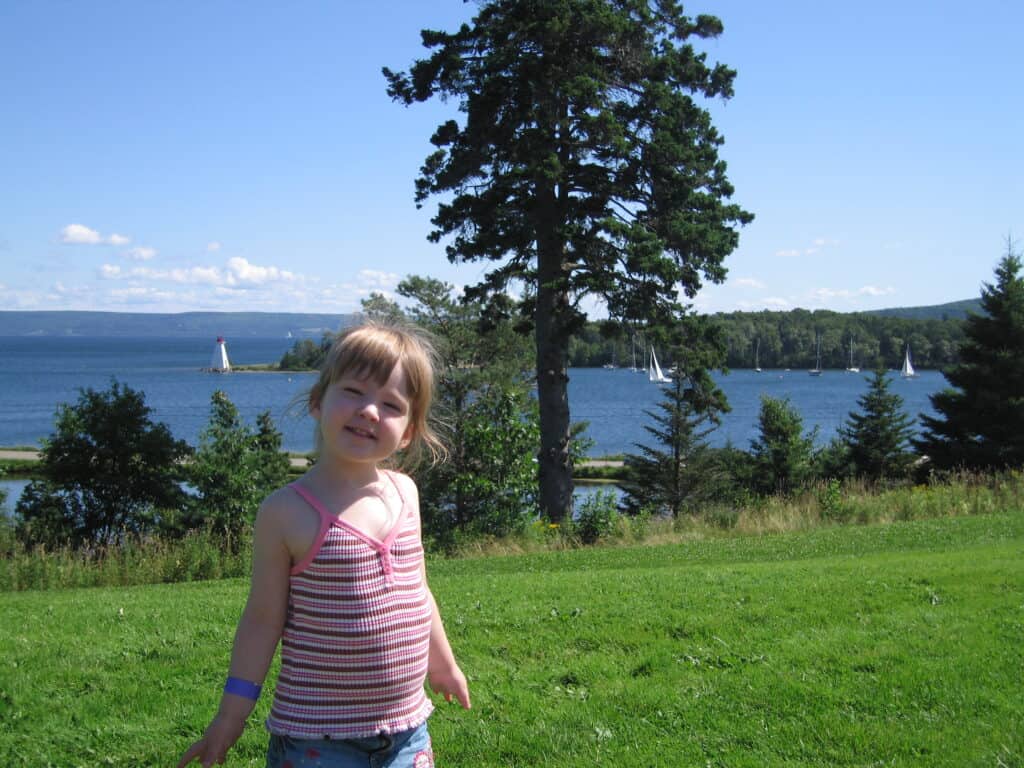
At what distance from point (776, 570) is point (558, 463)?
11512mm

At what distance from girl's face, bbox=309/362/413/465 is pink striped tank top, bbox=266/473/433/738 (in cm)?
18

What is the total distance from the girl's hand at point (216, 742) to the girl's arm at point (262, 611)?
0.04 ft

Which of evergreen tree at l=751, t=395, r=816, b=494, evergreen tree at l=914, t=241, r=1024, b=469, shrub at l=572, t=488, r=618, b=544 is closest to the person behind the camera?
shrub at l=572, t=488, r=618, b=544

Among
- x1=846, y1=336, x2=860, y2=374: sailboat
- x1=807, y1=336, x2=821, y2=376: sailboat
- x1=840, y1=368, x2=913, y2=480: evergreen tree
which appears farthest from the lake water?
x1=840, y1=368, x2=913, y2=480: evergreen tree

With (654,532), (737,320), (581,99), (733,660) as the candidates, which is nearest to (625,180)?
(581,99)

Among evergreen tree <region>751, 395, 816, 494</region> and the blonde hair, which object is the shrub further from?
evergreen tree <region>751, 395, 816, 494</region>

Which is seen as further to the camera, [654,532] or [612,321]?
[612,321]

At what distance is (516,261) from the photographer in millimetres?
20109

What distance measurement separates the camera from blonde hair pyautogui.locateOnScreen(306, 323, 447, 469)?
8.53 ft

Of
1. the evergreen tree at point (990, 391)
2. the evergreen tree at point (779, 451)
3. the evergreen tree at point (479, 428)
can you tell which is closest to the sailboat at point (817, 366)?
the evergreen tree at point (779, 451)

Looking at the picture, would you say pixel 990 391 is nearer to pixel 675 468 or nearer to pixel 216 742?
pixel 675 468

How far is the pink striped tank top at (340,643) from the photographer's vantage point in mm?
2395

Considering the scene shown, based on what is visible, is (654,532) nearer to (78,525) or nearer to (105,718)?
(105,718)

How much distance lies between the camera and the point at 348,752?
7.95ft
